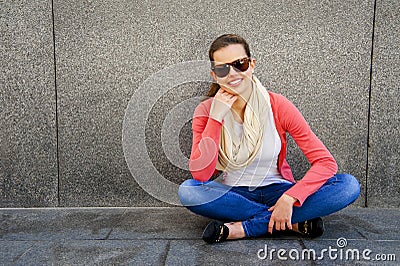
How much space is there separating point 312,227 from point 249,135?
2.57 feet

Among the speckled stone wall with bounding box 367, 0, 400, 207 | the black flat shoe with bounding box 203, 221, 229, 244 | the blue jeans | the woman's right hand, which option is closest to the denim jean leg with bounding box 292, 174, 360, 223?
the blue jeans

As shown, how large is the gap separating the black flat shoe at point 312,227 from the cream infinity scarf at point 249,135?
586 mm

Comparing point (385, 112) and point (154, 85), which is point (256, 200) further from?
point (385, 112)

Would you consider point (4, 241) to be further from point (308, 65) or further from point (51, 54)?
point (308, 65)

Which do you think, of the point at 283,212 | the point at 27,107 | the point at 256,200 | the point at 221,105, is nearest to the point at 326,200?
the point at 283,212

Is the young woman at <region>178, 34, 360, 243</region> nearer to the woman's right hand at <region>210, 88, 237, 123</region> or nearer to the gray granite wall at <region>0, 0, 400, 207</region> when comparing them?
the woman's right hand at <region>210, 88, 237, 123</region>

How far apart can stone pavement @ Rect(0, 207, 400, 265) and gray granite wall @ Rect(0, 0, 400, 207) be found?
37 centimetres

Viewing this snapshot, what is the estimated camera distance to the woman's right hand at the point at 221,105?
291cm

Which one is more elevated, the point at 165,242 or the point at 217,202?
the point at 217,202

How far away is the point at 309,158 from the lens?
291cm

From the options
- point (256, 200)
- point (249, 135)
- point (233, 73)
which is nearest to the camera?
point (233, 73)

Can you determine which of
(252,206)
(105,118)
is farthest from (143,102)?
(252,206)

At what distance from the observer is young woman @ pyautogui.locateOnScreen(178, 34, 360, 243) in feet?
9.28

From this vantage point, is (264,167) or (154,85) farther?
(154,85)
